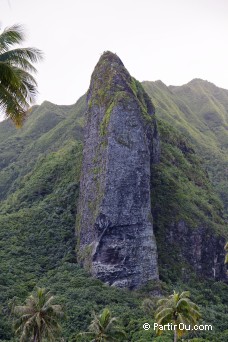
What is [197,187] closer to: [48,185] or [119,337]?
[48,185]

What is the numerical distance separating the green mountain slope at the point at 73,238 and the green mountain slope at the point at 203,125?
19.9 metres

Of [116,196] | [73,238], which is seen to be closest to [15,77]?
[116,196]

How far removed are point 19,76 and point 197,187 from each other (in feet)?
229

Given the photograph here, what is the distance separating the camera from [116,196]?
5828cm

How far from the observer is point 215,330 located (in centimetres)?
4550

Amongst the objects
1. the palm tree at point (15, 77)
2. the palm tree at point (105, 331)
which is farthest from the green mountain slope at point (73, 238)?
the palm tree at point (15, 77)

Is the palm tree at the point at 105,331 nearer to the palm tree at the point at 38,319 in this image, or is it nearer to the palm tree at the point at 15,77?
the palm tree at the point at 38,319

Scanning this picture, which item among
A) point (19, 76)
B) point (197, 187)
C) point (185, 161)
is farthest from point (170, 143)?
point (19, 76)

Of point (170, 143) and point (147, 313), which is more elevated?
point (170, 143)

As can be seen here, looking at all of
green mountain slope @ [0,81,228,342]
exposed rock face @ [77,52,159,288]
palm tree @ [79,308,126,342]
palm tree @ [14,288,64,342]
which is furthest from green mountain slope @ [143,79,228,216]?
palm tree @ [14,288,64,342]

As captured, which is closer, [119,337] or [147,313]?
[119,337]

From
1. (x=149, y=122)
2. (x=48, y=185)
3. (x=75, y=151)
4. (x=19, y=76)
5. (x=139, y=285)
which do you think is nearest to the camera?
(x=19, y=76)

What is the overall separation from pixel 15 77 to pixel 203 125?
150 metres

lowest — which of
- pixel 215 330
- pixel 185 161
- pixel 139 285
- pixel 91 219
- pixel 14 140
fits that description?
pixel 215 330
